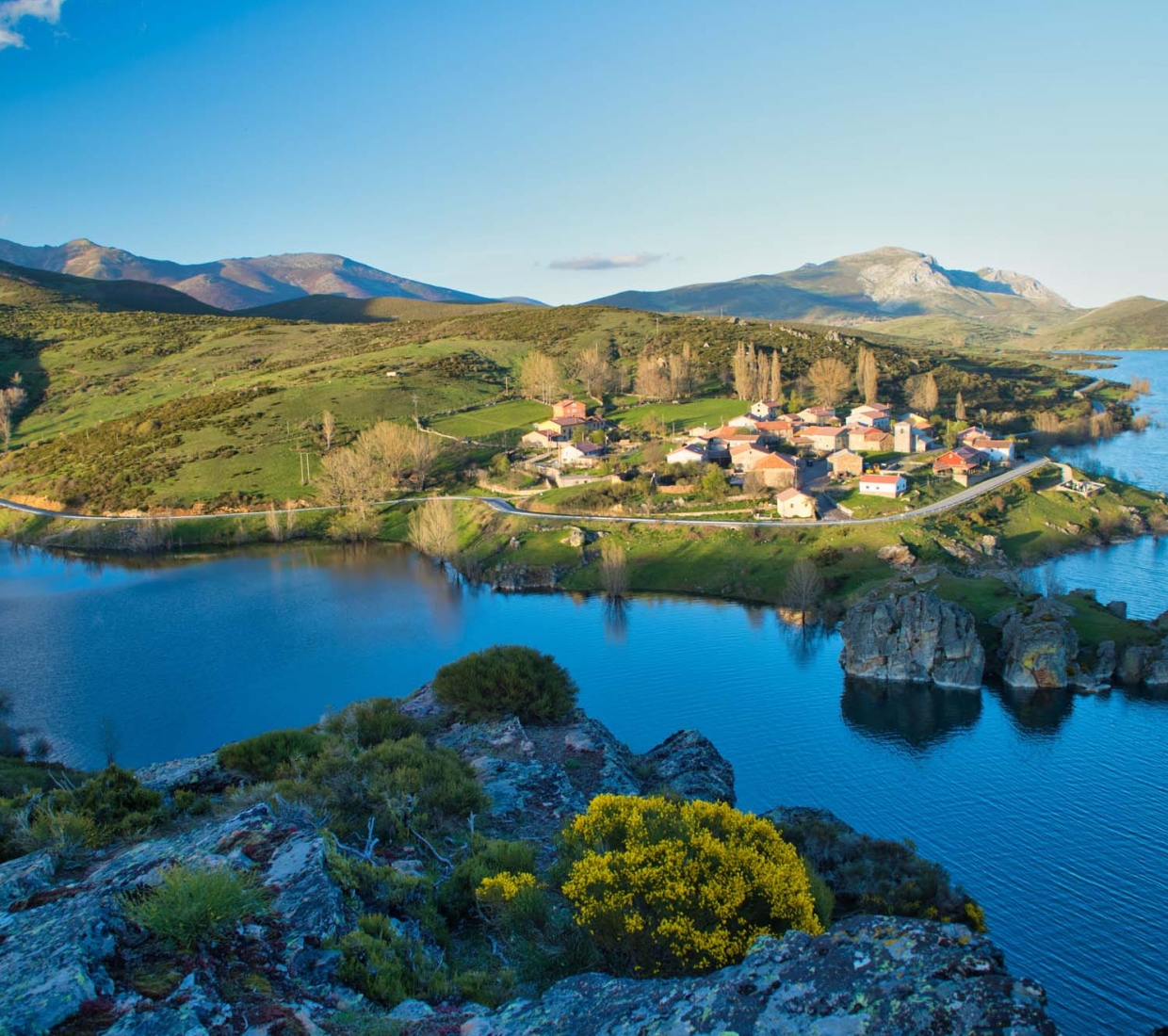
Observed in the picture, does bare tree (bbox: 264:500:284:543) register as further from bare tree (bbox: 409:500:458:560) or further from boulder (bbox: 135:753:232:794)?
boulder (bbox: 135:753:232:794)

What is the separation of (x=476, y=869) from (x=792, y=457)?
67130 mm

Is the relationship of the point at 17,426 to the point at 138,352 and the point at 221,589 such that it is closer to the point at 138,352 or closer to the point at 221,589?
the point at 138,352

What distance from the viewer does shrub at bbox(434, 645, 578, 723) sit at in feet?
80.7

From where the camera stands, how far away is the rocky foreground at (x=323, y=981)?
703cm

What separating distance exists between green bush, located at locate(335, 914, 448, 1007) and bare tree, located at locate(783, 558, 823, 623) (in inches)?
1672

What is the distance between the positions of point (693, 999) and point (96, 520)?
258ft

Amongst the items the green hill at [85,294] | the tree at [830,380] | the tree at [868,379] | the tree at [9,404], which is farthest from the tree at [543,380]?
the green hill at [85,294]

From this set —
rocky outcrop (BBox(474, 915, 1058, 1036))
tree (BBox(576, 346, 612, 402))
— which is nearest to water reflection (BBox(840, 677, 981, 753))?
rocky outcrop (BBox(474, 915, 1058, 1036))

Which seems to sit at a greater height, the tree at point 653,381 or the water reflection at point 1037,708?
the tree at point 653,381

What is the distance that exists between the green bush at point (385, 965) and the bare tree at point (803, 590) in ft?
139

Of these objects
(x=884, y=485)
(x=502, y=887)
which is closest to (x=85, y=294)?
(x=884, y=485)

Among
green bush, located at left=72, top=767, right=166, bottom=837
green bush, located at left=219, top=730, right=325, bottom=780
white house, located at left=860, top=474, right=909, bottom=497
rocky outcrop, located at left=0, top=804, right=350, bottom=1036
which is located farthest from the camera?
white house, located at left=860, top=474, right=909, bottom=497

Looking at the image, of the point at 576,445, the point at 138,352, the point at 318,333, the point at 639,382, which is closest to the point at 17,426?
the point at 138,352

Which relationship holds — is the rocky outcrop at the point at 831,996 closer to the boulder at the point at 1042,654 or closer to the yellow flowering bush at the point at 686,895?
the yellow flowering bush at the point at 686,895
